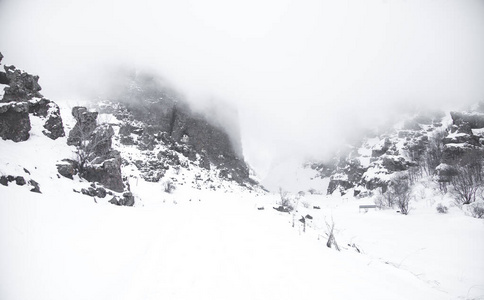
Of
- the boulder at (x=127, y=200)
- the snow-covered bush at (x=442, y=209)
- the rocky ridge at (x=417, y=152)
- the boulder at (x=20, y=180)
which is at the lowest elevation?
the boulder at (x=127, y=200)

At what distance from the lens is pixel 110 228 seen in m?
7.46

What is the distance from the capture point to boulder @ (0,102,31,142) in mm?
11438

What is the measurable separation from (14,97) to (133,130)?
63272 millimetres

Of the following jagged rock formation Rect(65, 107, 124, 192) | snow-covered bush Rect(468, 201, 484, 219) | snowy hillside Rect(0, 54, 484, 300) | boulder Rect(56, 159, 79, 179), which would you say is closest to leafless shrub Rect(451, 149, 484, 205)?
snow-covered bush Rect(468, 201, 484, 219)

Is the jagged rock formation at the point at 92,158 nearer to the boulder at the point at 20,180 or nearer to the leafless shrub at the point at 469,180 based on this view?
the boulder at the point at 20,180

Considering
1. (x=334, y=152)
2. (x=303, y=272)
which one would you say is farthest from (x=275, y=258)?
(x=334, y=152)

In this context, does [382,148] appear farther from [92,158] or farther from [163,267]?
[163,267]

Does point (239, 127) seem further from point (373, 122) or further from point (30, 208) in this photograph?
point (30, 208)

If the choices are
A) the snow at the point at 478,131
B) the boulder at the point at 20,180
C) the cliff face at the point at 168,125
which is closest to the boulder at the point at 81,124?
the boulder at the point at 20,180

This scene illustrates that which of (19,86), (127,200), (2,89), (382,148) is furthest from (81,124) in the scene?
(382,148)

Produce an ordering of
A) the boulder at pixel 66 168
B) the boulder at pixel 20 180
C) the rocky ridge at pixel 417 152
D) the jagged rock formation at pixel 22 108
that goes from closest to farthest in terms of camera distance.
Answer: the boulder at pixel 20 180 → the jagged rock formation at pixel 22 108 → the boulder at pixel 66 168 → the rocky ridge at pixel 417 152

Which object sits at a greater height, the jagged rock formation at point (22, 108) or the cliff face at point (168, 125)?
the cliff face at point (168, 125)

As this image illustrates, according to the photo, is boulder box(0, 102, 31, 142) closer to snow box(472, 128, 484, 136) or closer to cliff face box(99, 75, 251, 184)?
cliff face box(99, 75, 251, 184)

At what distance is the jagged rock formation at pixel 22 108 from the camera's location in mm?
11789
